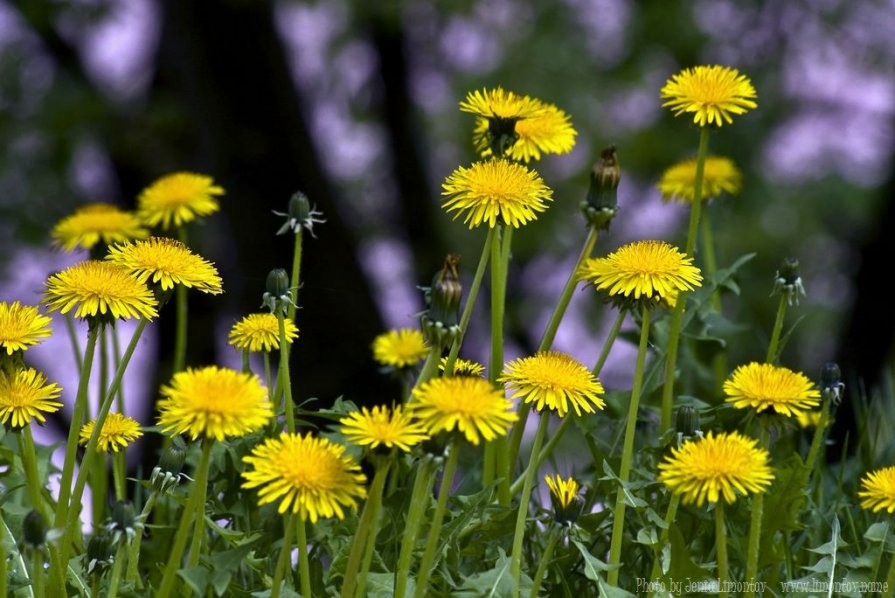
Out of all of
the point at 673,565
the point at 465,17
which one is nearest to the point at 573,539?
the point at 673,565

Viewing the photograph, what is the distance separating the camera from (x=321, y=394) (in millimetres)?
4227

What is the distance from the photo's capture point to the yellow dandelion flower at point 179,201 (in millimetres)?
1522

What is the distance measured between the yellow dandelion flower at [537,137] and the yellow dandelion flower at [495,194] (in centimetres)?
19

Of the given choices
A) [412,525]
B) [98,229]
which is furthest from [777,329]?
[98,229]

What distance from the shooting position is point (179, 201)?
1540mm

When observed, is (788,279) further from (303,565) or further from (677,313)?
(303,565)

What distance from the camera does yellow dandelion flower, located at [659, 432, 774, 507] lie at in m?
0.95

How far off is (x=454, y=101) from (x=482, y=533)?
5.72 m

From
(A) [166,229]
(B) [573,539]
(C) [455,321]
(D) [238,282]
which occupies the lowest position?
(B) [573,539]

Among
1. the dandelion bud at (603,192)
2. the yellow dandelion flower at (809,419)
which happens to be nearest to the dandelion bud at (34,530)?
the dandelion bud at (603,192)

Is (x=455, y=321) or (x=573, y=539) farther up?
(x=455, y=321)

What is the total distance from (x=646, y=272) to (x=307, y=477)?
1.47 feet

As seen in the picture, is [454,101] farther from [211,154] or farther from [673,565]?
[673,565]

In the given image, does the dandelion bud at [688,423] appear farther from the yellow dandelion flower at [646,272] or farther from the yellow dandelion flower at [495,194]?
the yellow dandelion flower at [495,194]
